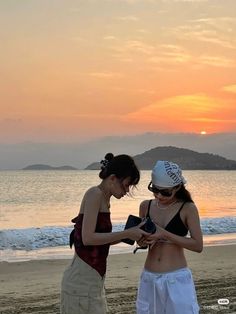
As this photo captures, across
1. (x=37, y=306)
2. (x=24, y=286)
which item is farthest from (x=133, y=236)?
(x=24, y=286)

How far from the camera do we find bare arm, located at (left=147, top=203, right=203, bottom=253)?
340 cm

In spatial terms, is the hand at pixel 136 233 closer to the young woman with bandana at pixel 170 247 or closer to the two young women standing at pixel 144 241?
the two young women standing at pixel 144 241

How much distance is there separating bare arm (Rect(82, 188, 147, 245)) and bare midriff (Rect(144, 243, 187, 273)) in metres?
0.34

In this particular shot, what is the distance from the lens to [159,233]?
338cm

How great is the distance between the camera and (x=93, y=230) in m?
3.24

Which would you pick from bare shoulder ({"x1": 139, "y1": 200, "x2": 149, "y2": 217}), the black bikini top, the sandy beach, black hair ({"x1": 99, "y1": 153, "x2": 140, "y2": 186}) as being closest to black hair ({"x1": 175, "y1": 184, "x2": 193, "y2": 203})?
the black bikini top

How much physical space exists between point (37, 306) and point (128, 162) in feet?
15.0

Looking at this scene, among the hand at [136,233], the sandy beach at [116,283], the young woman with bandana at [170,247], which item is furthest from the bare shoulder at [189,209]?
the sandy beach at [116,283]

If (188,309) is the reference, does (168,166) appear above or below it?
above

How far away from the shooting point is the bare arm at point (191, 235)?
11.1 feet

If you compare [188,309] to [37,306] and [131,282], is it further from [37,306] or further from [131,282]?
[131,282]

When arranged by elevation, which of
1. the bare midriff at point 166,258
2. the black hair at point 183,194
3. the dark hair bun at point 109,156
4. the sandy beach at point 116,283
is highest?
the dark hair bun at point 109,156

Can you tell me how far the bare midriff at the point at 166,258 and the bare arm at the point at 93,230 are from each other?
0.34 m

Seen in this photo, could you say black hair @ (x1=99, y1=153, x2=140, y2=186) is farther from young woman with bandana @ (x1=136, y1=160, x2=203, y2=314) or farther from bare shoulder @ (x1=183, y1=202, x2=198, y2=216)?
bare shoulder @ (x1=183, y1=202, x2=198, y2=216)
